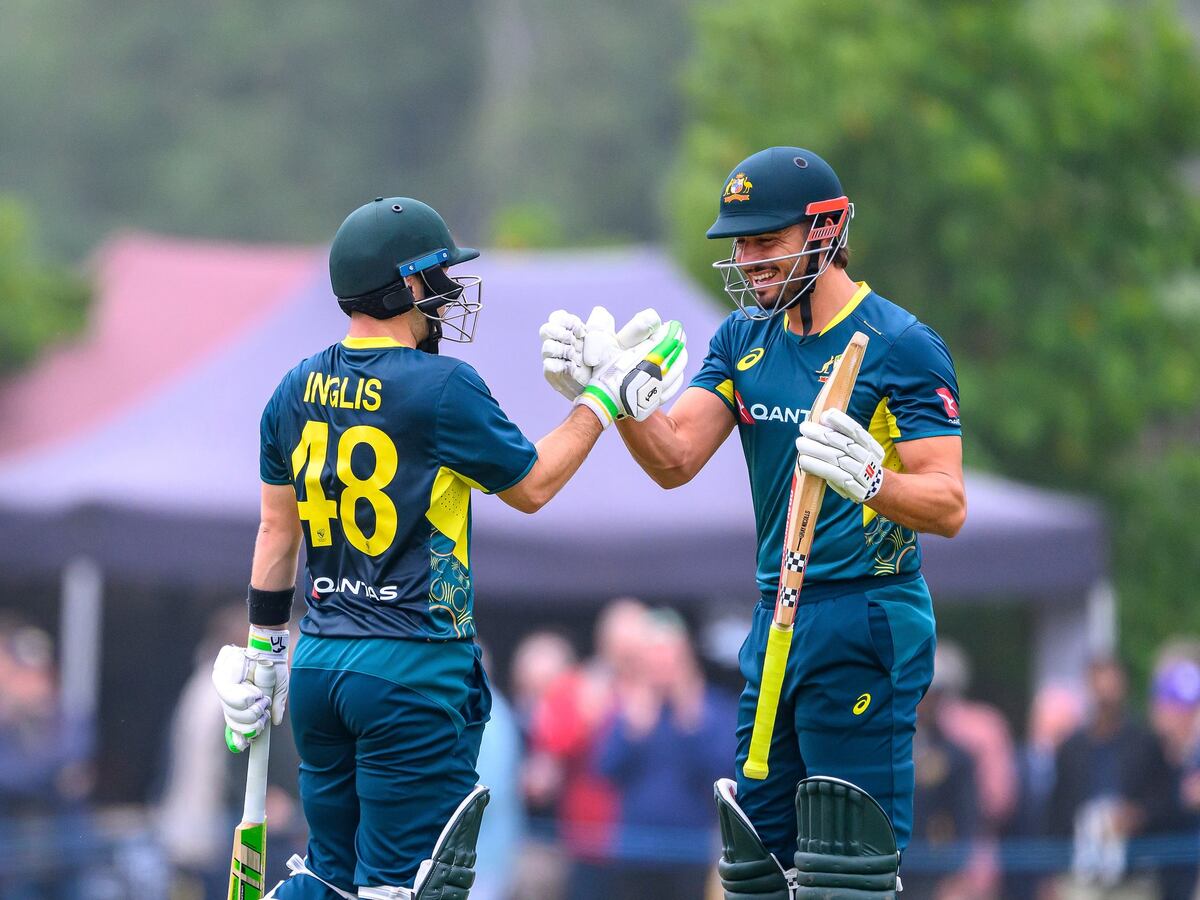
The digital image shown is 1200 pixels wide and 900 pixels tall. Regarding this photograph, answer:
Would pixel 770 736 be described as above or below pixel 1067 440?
below

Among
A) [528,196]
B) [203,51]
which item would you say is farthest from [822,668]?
[203,51]

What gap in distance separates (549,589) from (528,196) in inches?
1078

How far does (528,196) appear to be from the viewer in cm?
3947

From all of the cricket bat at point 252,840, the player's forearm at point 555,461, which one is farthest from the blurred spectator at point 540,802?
the player's forearm at point 555,461

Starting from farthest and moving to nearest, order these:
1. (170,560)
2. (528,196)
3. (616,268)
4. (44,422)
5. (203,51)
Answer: (203,51) < (528,196) < (44,422) < (616,268) < (170,560)

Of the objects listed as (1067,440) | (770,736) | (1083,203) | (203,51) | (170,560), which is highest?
(203,51)

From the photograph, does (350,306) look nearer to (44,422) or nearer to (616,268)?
(616,268)

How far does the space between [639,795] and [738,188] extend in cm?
581

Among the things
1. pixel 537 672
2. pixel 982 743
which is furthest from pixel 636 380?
pixel 982 743

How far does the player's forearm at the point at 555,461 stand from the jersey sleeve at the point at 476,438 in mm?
53

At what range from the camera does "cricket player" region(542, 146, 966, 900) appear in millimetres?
5223

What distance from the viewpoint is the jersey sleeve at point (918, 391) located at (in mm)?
5352

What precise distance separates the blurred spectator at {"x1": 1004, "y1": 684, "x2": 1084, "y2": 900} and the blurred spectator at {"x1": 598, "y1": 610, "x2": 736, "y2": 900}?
7.67 ft

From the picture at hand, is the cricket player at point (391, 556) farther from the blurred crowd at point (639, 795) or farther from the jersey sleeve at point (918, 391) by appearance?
the blurred crowd at point (639, 795)
